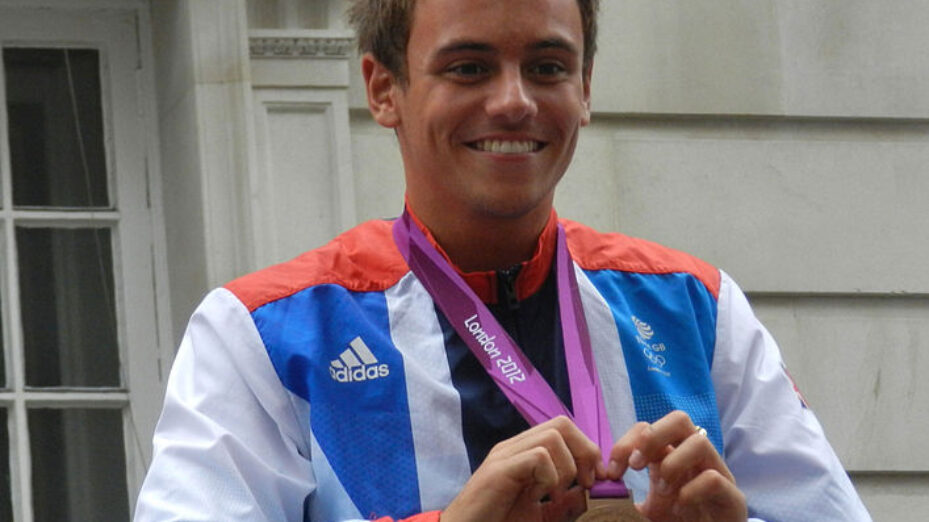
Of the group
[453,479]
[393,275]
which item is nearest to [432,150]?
[393,275]

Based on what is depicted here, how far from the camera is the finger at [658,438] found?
303cm

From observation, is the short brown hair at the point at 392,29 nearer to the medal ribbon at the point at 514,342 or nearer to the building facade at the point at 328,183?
the medal ribbon at the point at 514,342

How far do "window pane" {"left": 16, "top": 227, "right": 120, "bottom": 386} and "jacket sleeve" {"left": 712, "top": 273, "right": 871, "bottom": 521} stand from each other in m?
3.65

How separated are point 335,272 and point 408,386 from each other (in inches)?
10.4

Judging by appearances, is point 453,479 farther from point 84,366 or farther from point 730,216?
point 730,216

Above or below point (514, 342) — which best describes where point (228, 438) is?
below

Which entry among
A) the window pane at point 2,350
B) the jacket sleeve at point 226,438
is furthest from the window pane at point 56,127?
the jacket sleeve at point 226,438

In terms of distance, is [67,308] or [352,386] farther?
[67,308]

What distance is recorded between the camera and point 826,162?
772cm

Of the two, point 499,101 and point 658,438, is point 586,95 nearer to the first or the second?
point 499,101

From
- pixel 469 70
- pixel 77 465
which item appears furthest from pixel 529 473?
pixel 77 465

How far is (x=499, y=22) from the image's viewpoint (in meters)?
3.36

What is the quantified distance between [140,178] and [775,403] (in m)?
3.90

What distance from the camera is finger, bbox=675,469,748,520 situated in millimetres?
3057
